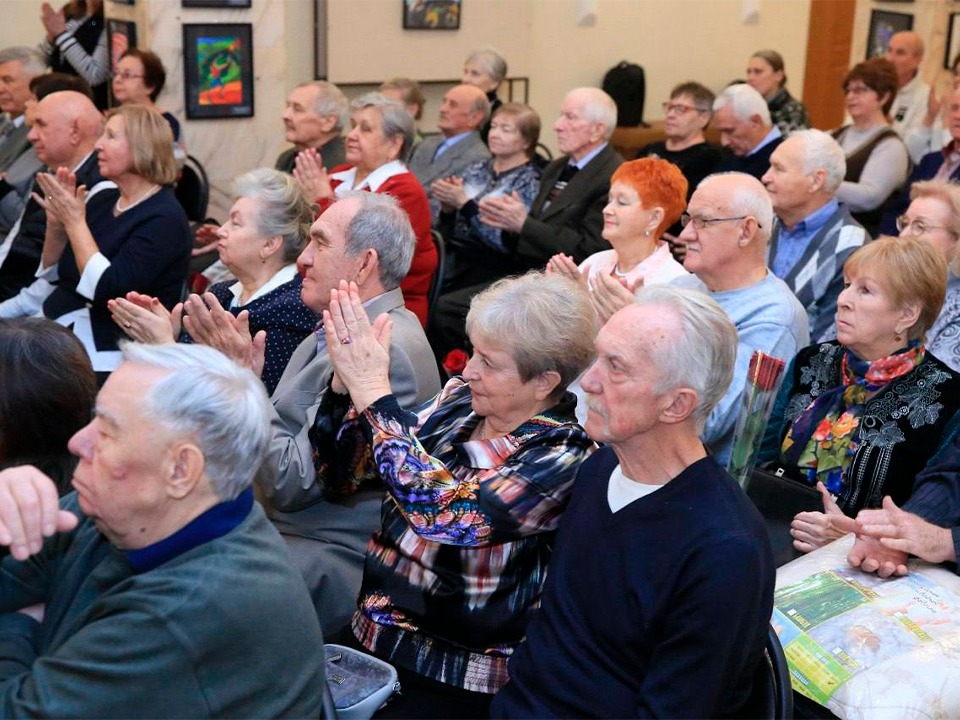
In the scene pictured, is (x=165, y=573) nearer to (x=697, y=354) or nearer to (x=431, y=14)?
(x=697, y=354)

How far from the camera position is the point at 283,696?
1.53 meters

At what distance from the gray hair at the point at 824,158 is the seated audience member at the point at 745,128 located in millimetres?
1523

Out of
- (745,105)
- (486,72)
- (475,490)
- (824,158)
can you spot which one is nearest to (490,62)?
(486,72)

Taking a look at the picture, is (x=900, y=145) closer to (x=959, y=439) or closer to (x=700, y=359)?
(x=959, y=439)

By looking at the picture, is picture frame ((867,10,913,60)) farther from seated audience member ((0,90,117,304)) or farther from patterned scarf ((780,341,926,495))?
patterned scarf ((780,341,926,495))

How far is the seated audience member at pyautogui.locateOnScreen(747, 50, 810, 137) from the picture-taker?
271 inches

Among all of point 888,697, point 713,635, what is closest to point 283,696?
point 713,635

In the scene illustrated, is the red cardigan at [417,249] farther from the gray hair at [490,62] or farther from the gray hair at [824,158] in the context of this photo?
the gray hair at [490,62]

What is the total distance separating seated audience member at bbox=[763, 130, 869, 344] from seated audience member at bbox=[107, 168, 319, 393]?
1652 millimetres

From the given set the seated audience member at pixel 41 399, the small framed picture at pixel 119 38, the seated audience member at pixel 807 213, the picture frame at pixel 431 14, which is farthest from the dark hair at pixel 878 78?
the seated audience member at pixel 41 399

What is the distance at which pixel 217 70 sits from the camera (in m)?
6.41

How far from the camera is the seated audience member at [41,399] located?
5.97ft

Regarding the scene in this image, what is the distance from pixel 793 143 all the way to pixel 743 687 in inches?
106

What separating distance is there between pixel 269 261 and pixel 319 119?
2.07 m
